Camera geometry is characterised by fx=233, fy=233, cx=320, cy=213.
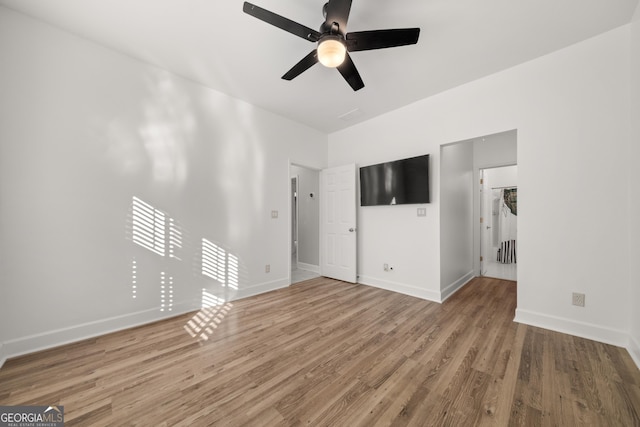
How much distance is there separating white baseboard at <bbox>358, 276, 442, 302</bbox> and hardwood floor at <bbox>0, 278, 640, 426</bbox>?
1.86 ft

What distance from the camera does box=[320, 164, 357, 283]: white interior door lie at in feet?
13.8

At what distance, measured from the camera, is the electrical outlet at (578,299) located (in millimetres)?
2330

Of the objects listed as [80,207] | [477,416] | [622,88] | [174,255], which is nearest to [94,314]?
[174,255]

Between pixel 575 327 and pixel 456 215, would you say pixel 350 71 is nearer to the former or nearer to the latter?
pixel 456 215

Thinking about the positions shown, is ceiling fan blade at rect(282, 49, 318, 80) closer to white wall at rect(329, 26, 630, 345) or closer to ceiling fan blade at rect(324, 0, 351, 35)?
ceiling fan blade at rect(324, 0, 351, 35)

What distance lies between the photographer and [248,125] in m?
3.58

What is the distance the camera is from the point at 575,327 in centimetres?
234

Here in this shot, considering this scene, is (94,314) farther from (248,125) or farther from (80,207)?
(248,125)

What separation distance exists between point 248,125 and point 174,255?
2110 mm

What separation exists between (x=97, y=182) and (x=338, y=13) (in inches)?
107

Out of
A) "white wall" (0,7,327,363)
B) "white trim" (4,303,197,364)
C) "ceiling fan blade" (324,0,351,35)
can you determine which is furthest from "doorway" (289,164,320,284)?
"ceiling fan blade" (324,0,351,35)

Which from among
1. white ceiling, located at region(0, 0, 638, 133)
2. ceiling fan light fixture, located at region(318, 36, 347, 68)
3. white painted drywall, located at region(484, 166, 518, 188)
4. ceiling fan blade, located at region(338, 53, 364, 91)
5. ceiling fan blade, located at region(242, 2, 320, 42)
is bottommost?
white painted drywall, located at region(484, 166, 518, 188)

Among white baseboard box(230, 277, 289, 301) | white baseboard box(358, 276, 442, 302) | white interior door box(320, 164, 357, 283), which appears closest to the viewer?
white baseboard box(358, 276, 442, 302)

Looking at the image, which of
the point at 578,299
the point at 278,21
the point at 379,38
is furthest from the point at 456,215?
the point at 278,21
